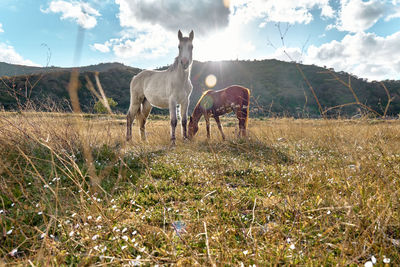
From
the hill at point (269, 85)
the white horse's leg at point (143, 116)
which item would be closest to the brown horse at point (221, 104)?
the white horse's leg at point (143, 116)

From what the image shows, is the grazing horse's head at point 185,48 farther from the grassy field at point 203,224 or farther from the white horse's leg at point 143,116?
the grassy field at point 203,224

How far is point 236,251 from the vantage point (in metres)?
1.67

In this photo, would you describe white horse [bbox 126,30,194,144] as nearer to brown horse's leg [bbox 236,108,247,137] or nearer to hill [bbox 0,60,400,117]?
brown horse's leg [bbox 236,108,247,137]

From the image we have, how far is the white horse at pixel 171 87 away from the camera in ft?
23.8

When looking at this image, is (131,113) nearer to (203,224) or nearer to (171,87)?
(171,87)

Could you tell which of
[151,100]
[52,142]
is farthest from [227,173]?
[151,100]

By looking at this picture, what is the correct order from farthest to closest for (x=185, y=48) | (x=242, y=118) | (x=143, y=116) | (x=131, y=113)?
(x=143, y=116) → (x=131, y=113) → (x=242, y=118) → (x=185, y=48)

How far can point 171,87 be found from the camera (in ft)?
25.8

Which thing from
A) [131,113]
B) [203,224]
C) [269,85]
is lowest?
[203,224]

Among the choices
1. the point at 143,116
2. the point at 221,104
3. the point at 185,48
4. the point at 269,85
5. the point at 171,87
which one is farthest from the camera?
the point at 269,85

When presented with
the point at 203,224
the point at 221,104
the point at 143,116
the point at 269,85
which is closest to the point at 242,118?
the point at 221,104

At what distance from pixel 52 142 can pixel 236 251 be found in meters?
4.78

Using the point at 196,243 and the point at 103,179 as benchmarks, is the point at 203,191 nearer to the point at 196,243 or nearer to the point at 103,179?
the point at 196,243

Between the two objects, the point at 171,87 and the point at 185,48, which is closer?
the point at 185,48
